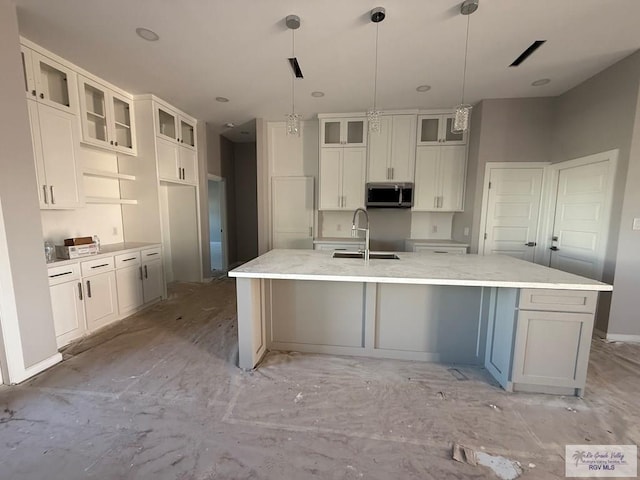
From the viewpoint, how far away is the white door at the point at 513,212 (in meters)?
3.77

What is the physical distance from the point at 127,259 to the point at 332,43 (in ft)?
10.9

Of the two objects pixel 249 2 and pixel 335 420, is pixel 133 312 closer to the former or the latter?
pixel 335 420

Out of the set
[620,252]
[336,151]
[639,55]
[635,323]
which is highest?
[639,55]

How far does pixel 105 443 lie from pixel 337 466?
1.31 meters

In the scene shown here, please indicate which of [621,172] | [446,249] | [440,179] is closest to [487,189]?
[440,179]

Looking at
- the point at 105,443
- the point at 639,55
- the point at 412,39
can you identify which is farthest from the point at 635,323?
the point at 105,443

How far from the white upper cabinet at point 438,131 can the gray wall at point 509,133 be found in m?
0.32

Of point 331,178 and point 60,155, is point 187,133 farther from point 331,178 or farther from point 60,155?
point 331,178

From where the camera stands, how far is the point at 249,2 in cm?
199

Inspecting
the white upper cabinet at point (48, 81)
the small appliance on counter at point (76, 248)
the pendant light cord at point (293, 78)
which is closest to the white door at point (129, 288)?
the small appliance on counter at point (76, 248)

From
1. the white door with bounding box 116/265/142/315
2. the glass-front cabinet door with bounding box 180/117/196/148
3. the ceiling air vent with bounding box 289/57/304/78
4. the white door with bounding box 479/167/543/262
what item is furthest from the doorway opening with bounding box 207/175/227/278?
the white door with bounding box 479/167/543/262

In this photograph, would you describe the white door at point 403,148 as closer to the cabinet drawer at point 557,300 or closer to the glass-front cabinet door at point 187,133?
the cabinet drawer at point 557,300

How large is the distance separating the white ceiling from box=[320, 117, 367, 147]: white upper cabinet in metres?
0.67

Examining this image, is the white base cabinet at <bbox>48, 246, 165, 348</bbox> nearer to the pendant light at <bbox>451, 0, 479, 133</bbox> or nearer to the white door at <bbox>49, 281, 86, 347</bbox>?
the white door at <bbox>49, 281, 86, 347</bbox>
